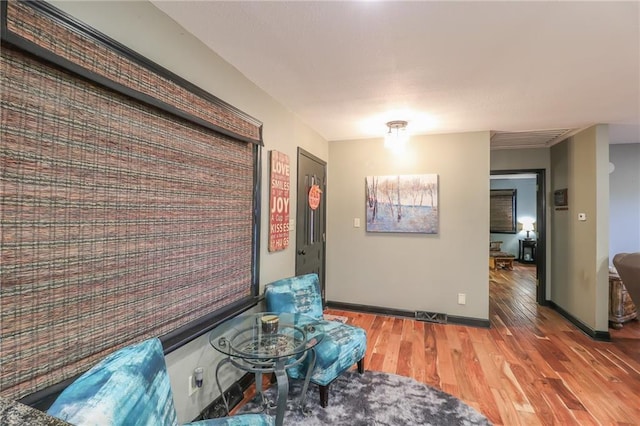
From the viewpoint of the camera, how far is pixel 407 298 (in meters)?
3.74

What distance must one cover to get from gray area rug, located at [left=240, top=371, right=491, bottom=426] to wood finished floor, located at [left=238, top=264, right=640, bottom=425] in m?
0.15

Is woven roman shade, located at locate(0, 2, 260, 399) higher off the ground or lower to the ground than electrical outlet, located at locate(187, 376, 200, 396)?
higher

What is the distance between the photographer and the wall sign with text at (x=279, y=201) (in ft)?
→ 8.32

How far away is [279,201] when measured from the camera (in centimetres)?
267

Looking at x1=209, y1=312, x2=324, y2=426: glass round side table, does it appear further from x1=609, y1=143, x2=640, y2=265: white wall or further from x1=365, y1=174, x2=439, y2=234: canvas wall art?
x1=609, y1=143, x2=640, y2=265: white wall

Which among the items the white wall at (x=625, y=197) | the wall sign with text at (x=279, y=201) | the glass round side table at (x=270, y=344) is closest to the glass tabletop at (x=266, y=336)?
the glass round side table at (x=270, y=344)

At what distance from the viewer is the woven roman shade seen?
0.95m

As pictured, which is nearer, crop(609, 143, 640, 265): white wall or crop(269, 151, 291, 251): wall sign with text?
crop(269, 151, 291, 251): wall sign with text

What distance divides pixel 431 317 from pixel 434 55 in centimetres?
298

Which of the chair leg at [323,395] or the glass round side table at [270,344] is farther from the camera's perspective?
the chair leg at [323,395]

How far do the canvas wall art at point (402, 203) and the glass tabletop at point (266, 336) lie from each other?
205 cm

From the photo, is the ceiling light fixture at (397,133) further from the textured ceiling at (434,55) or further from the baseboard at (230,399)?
the baseboard at (230,399)

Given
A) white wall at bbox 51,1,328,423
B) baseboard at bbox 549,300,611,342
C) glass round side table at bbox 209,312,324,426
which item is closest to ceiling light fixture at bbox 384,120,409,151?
white wall at bbox 51,1,328,423

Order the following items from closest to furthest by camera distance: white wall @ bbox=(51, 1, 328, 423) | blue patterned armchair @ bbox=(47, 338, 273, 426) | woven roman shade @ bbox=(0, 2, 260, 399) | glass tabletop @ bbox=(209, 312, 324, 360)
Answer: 1. blue patterned armchair @ bbox=(47, 338, 273, 426)
2. woven roman shade @ bbox=(0, 2, 260, 399)
3. white wall @ bbox=(51, 1, 328, 423)
4. glass tabletop @ bbox=(209, 312, 324, 360)
